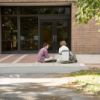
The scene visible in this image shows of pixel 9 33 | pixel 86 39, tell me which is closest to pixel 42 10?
pixel 9 33

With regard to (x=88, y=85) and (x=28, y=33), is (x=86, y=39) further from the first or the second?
(x=88, y=85)

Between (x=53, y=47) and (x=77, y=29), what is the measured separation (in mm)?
2860

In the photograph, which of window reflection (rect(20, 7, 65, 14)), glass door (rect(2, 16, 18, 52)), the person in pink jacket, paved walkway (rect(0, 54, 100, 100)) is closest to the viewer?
paved walkway (rect(0, 54, 100, 100))

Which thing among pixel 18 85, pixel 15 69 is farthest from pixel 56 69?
pixel 18 85

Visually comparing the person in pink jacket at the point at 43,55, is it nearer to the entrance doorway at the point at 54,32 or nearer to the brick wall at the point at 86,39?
the brick wall at the point at 86,39

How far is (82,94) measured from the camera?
11055 mm

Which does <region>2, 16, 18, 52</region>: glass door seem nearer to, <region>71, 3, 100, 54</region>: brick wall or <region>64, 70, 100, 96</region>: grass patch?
<region>71, 3, 100, 54</region>: brick wall

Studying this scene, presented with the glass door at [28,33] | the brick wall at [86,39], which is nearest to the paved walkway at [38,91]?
the brick wall at [86,39]

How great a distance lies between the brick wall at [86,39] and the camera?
29000 mm

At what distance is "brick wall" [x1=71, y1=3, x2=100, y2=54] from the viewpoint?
29.0 m

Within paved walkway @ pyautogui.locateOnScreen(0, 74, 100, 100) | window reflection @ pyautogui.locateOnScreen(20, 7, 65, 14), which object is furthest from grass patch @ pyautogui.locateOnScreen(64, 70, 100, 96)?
window reflection @ pyautogui.locateOnScreen(20, 7, 65, 14)

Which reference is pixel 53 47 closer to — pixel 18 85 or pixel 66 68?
pixel 66 68

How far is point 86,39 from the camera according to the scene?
29094mm

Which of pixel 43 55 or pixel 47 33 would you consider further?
pixel 47 33
